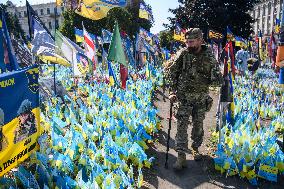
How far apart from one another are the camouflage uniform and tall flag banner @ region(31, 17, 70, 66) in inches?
132

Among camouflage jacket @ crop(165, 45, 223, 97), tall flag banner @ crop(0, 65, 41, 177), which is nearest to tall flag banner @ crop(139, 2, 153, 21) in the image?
camouflage jacket @ crop(165, 45, 223, 97)

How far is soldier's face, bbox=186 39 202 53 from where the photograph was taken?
15.4 ft

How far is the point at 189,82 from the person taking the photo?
4.95 meters

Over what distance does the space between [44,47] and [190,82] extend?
13.7ft

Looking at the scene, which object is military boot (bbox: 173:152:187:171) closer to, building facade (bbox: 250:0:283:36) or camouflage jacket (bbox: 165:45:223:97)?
camouflage jacket (bbox: 165:45:223:97)

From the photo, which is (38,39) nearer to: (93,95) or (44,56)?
(44,56)

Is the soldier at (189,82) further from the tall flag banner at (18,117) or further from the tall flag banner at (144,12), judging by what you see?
the tall flag banner at (144,12)

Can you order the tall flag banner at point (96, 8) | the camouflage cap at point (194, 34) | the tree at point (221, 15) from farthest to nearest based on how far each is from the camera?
the tree at point (221, 15) < the tall flag banner at point (96, 8) < the camouflage cap at point (194, 34)

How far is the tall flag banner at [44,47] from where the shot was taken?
7398mm

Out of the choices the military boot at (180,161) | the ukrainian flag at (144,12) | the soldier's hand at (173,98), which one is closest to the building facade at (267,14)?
the ukrainian flag at (144,12)

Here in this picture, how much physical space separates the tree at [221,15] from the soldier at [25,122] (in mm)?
31780

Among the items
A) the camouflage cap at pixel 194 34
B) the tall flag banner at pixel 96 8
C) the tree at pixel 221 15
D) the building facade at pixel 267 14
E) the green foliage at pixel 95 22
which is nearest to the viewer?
the camouflage cap at pixel 194 34

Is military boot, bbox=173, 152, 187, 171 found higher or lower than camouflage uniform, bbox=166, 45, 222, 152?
lower

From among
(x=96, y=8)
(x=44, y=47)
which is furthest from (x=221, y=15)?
(x=44, y=47)
